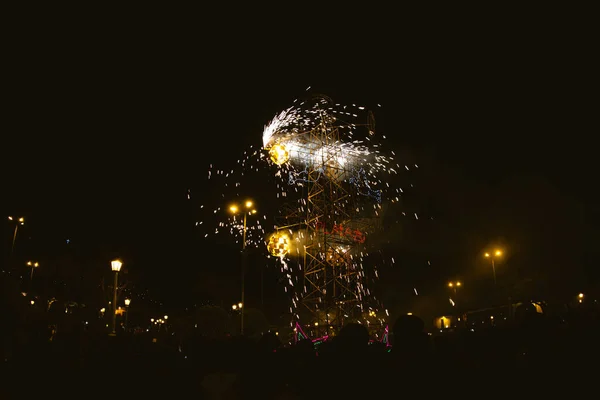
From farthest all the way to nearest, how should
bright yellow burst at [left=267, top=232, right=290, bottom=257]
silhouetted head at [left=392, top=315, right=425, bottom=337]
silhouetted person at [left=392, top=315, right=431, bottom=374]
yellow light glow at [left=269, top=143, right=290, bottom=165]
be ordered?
bright yellow burst at [left=267, top=232, right=290, bottom=257], yellow light glow at [left=269, top=143, right=290, bottom=165], silhouetted head at [left=392, top=315, right=425, bottom=337], silhouetted person at [left=392, top=315, right=431, bottom=374]

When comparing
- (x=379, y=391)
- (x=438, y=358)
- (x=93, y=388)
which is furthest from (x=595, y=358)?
(x=93, y=388)

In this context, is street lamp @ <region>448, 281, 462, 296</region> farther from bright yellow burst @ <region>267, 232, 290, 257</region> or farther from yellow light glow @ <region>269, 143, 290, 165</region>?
yellow light glow @ <region>269, 143, 290, 165</region>

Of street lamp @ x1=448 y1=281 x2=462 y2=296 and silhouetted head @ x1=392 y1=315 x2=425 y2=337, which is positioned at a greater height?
street lamp @ x1=448 y1=281 x2=462 y2=296

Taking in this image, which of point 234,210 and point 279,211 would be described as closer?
point 234,210

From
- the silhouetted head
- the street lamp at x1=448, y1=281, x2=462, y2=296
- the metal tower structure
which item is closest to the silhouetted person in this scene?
the silhouetted head

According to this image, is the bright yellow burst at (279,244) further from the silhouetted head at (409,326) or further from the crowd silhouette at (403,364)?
the silhouetted head at (409,326)

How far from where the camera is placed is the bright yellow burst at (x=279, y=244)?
28.0 metres

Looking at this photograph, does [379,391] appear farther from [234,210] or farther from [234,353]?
[234,210]

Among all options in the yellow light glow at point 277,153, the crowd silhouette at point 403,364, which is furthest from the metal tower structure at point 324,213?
the crowd silhouette at point 403,364

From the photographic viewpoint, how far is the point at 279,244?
28.3 m

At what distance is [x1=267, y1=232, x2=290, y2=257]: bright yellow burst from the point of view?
91.9ft

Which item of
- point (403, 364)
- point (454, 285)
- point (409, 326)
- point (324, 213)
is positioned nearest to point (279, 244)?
point (324, 213)

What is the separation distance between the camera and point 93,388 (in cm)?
631

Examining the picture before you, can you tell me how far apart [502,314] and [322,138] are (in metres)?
21.5
